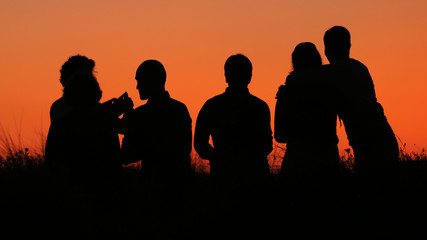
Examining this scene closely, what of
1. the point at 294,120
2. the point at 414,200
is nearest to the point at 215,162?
the point at 294,120

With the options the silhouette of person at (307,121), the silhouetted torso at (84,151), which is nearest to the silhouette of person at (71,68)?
the silhouetted torso at (84,151)

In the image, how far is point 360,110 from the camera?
6918 millimetres

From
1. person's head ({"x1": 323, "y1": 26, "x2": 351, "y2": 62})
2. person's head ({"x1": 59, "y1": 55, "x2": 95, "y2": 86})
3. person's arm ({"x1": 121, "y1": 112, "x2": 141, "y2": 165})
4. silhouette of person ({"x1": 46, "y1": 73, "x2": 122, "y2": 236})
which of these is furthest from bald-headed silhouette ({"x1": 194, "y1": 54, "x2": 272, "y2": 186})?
person's head ({"x1": 59, "y1": 55, "x2": 95, "y2": 86})

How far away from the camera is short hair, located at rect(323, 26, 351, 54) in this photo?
7086 mm

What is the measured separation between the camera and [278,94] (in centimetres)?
679

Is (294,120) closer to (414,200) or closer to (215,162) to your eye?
(215,162)

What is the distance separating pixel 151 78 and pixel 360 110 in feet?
6.92

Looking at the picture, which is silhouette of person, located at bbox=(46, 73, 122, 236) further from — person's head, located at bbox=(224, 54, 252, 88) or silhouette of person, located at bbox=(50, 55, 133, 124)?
person's head, located at bbox=(224, 54, 252, 88)

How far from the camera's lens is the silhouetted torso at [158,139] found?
258 inches

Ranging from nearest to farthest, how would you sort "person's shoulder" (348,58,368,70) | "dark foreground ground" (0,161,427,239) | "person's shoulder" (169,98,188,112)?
"dark foreground ground" (0,161,427,239) → "person's shoulder" (169,98,188,112) → "person's shoulder" (348,58,368,70)

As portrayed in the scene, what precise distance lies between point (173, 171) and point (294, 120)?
127cm

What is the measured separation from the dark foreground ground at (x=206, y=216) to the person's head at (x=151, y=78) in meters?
0.92

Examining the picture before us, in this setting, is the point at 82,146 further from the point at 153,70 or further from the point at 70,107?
the point at 70,107

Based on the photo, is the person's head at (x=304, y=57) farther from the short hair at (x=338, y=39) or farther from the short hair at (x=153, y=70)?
the short hair at (x=153, y=70)
